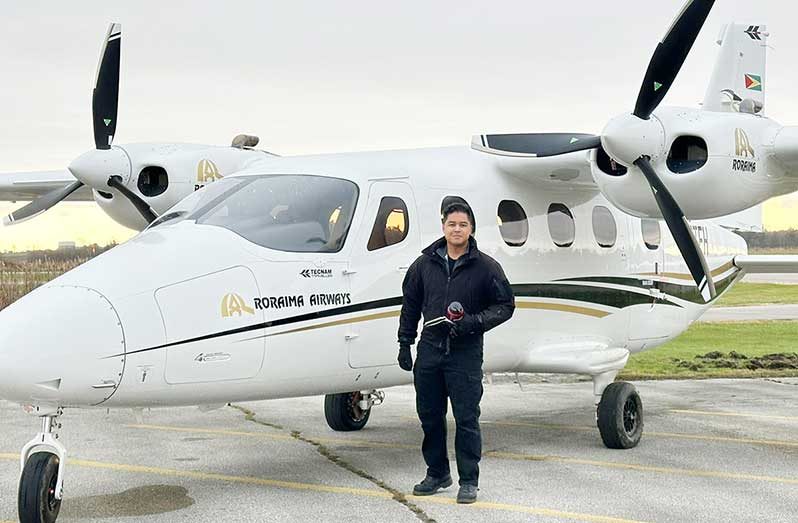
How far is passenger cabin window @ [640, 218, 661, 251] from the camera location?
37.4ft

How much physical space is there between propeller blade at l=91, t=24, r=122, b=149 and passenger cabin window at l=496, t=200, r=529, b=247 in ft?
14.8

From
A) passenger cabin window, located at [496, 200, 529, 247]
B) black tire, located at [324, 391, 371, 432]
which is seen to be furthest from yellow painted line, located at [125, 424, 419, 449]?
passenger cabin window, located at [496, 200, 529, 247]

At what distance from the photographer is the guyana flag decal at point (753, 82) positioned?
1162 cm

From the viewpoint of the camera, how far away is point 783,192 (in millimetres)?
9477

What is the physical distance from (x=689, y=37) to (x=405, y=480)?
14.4ft

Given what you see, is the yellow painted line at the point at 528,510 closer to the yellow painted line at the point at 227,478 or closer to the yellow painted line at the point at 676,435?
the yellow painted line at the point at 227,478

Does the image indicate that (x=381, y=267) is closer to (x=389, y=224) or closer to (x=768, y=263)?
(x=389, y=224)

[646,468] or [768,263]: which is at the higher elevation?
[768,263]

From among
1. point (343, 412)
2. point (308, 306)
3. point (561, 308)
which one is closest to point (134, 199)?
point (343, 412)

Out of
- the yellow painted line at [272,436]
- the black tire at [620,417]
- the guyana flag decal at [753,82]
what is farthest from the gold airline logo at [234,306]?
the guyana flag decal at [753,82]

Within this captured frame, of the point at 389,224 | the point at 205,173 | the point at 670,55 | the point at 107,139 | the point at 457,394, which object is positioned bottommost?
the point at 457,394

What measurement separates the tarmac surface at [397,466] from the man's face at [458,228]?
5.93ft

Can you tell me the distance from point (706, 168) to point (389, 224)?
266 centimetres

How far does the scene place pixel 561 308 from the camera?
1012 centimetres
